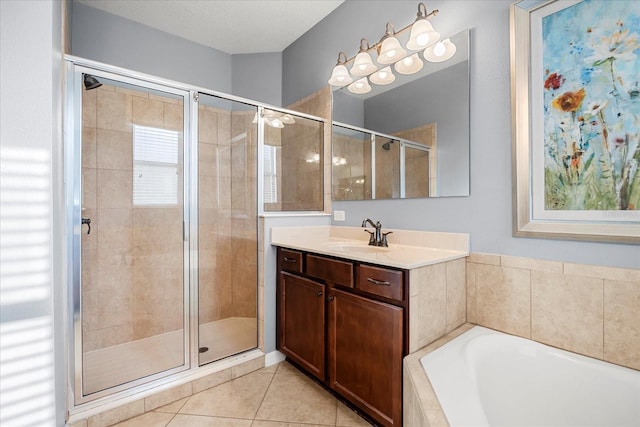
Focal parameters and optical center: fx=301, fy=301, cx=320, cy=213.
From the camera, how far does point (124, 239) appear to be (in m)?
2.45

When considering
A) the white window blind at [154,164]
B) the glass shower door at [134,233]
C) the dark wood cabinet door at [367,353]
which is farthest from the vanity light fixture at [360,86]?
the dark wood cabinet door at [367,353]

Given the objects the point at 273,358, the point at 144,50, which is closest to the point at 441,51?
the point at 273,358

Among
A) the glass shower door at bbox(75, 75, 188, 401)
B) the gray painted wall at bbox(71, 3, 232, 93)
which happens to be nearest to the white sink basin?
the glass shower door at bbox(75, 75, 188, 401)

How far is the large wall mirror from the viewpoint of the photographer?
1772 mm

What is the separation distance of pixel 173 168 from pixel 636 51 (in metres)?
2.58

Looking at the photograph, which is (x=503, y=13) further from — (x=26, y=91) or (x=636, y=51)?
(x=26, y=91)

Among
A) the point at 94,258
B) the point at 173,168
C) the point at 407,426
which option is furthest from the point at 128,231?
the point at 407,426

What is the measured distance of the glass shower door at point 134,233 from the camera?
2072 millimetres

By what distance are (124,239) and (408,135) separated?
92.5 inches

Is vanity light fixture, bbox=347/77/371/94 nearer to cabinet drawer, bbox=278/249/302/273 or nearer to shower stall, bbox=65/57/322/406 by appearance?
shower stall, bbox=65/57/322/406

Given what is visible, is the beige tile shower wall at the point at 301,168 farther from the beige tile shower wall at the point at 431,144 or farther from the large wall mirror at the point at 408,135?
the beige tile shower wall at the point at 431,144

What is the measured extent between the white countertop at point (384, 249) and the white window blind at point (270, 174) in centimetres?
33

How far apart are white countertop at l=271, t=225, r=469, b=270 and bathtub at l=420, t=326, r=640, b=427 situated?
439 mm

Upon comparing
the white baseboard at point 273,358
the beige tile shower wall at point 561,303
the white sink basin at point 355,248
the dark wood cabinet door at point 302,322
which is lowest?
the white baseboard at point 273,358
